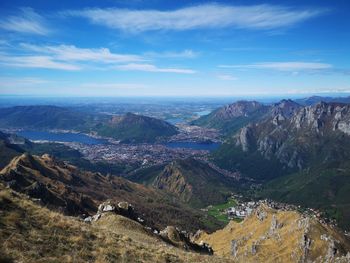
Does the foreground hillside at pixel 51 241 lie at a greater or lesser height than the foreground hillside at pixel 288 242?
greater

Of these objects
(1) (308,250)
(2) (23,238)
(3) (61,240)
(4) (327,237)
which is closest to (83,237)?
(3) (61,240)

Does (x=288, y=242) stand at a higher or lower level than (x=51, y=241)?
lower

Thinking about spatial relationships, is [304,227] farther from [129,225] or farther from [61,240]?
[61,240]

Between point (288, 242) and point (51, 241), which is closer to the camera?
point (51, 241)

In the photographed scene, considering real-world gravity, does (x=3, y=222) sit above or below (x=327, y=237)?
above

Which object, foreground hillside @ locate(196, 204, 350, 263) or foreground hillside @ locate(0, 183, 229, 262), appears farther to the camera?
foreground hillside @ locate(196, 204, 350, 263)
